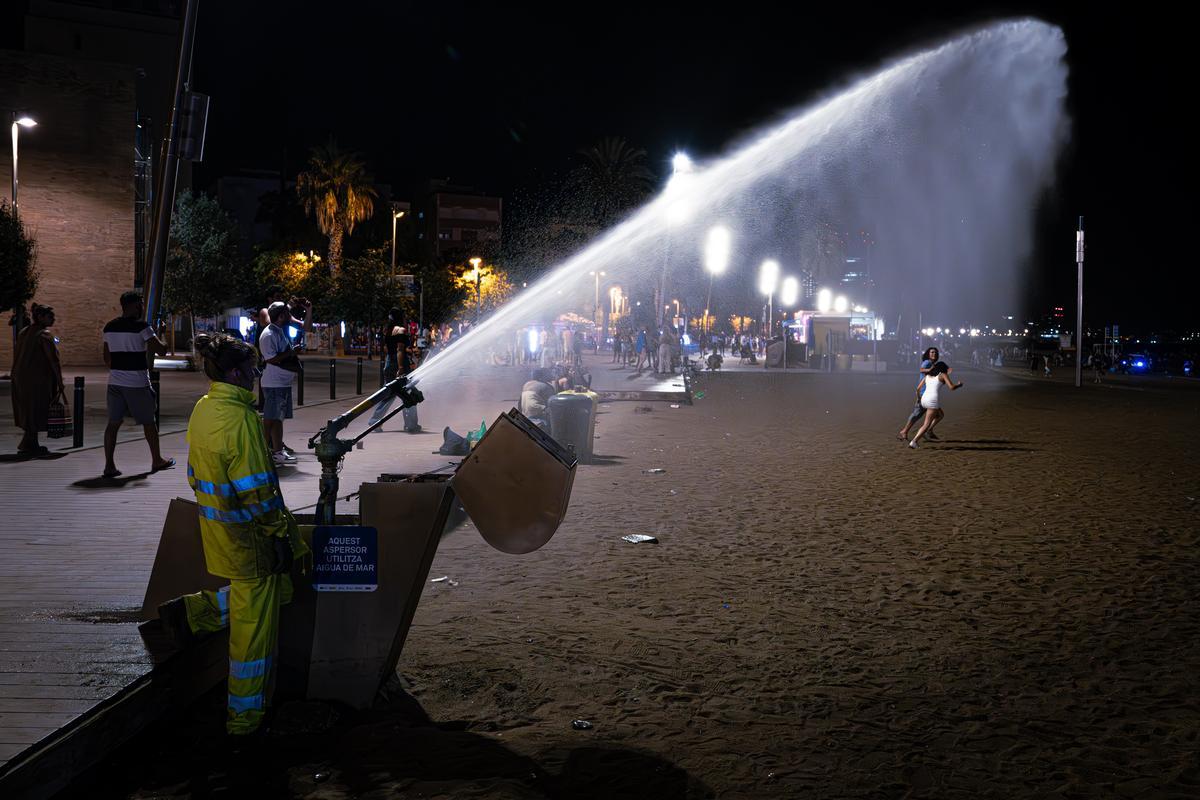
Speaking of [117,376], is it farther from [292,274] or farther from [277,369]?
[292,274]

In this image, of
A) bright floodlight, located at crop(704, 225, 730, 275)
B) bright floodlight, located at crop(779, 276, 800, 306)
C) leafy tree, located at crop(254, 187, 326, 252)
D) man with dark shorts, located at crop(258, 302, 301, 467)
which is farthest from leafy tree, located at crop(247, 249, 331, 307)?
man with dark shorts, located at crop(258, 302, 301, 467)

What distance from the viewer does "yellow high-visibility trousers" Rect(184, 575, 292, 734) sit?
411cm

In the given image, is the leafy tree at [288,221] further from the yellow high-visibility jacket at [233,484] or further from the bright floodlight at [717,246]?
the yellow high-visibility jacket at [233,484]

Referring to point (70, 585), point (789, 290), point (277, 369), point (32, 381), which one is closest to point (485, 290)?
point (789, 290)

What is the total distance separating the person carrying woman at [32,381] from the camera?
11.8m

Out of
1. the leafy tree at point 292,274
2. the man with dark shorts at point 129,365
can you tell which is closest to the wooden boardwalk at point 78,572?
the man with dark shorts at point 129,365

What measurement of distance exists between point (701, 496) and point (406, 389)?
248 inches

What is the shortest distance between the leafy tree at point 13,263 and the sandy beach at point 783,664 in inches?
1122

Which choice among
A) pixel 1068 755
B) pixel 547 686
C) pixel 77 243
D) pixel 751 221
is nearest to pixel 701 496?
pixel 547 686

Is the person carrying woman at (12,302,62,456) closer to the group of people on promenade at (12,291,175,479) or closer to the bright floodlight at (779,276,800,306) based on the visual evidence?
the group of people on promenade at (12,291,175,479)

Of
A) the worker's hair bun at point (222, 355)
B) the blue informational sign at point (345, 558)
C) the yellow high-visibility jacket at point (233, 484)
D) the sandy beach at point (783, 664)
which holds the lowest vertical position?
the sandy beach at point (783, 664)

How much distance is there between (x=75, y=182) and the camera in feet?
137

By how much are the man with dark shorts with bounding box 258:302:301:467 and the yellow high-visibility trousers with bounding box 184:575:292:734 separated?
726 centimetres

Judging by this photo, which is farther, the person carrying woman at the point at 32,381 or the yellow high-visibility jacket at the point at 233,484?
the person carrying woman at the point at 32,381
